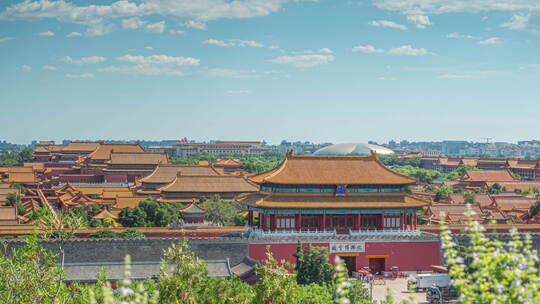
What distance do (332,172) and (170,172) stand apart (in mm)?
33502

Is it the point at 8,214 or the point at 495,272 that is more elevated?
the point at 495,272

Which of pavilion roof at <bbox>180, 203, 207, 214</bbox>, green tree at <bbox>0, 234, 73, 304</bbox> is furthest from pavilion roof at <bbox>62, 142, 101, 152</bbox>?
green tree at <bbox>0, 234, 73, 304</bbox>

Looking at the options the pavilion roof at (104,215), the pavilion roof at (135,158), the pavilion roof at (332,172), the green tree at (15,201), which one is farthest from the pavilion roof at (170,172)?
the pavilion roof at (332,172)

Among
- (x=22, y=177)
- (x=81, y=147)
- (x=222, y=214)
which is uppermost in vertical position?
(x=81, y=147)

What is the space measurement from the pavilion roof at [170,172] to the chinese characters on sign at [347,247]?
3322 cm

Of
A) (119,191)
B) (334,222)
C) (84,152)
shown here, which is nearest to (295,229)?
(334,222)

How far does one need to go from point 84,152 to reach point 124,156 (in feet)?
101

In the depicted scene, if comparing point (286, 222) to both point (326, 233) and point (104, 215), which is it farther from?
point (104, 215)

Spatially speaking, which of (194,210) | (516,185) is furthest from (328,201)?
(516,185)

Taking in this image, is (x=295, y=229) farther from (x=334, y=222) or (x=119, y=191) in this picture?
(x=119, y=191)

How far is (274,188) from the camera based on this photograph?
43.8 meters

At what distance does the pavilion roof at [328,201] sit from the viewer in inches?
1689

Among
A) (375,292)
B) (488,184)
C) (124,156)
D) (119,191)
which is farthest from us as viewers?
(488,184)

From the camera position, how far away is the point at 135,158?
87750mm
